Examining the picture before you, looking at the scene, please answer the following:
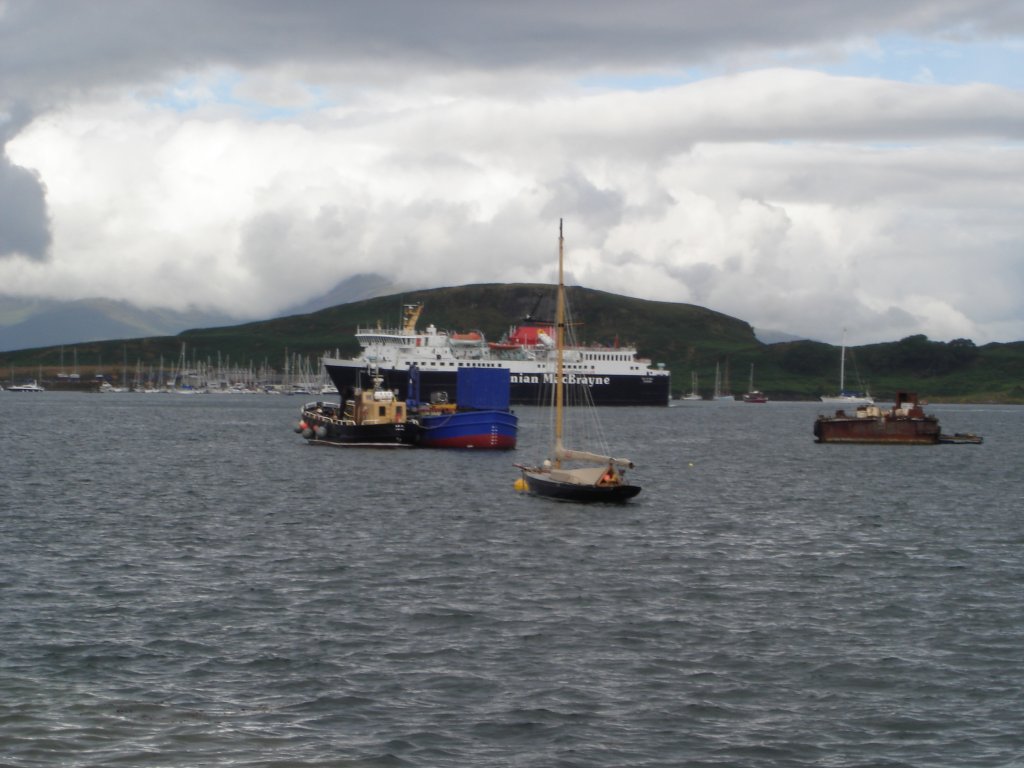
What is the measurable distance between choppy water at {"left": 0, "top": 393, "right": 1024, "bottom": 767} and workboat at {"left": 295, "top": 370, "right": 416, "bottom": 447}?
27.3m

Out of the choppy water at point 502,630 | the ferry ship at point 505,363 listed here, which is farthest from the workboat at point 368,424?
the ferry ship at point 505,363

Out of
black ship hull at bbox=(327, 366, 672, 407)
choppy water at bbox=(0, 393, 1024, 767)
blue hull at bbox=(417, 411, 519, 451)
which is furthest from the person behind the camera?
black ship hull at bbox=(327, 366, 672, 407)

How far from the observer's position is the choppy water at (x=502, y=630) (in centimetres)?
1858

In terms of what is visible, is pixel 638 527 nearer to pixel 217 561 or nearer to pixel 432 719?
pixel 217 561

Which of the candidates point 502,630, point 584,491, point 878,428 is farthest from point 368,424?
point 502,630

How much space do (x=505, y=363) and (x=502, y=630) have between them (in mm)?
150212

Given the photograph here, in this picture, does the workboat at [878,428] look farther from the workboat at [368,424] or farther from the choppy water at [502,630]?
the choppy water at [502,630]

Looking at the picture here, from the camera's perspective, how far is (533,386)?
17838 centimetres

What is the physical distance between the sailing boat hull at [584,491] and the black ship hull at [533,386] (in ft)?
336

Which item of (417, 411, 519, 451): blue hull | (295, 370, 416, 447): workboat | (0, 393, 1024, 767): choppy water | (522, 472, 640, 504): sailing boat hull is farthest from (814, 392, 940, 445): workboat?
(522, 472, 640, 504): sailing boat hull

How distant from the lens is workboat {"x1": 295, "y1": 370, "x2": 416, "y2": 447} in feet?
268

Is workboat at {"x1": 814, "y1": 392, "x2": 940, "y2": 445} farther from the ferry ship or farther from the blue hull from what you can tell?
the ferry ship

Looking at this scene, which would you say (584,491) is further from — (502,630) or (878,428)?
(878,428)

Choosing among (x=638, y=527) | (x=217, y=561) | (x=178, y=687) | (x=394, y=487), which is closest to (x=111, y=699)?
(x=178, y=687)
